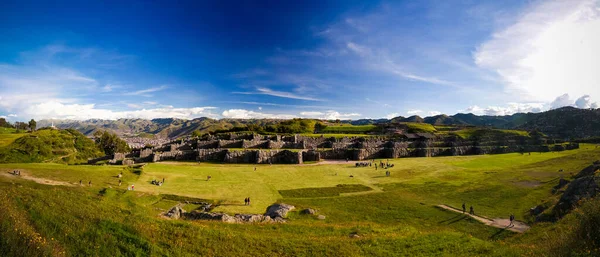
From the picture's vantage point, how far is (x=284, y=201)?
3241 centimetres

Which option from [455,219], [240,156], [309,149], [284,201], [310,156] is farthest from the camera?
[309,149]

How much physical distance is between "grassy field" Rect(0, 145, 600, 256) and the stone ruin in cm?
Answer: 1311

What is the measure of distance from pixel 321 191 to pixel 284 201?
Result: 6.75 m

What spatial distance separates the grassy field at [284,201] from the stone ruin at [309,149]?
43.0 ft

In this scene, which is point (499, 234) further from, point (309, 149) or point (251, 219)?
point (309, 149)

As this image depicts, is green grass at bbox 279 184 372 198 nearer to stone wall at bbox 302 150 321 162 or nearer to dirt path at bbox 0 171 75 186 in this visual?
dirt path at bbox 0 171 75 186

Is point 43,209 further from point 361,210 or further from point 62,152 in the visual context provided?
point 62,152

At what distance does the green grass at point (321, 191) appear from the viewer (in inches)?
1385

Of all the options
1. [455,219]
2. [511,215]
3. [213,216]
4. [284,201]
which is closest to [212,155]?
[284,201]

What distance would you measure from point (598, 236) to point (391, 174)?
130 feet

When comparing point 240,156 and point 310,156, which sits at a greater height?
point 240,156

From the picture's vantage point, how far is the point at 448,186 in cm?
3856

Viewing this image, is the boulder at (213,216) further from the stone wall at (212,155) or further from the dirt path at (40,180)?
the stone wall at (212,155)

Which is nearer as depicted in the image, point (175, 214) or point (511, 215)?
point (175, 214)
